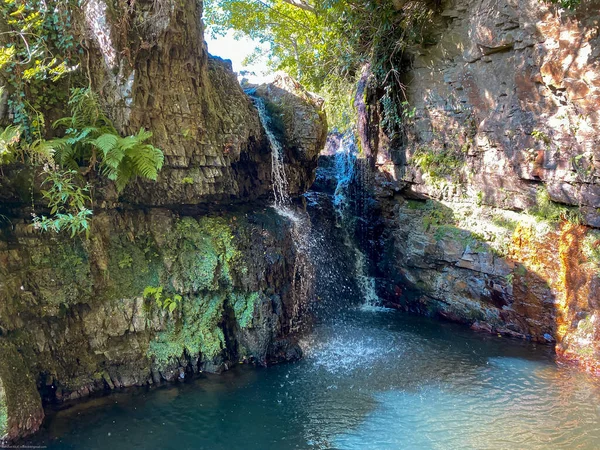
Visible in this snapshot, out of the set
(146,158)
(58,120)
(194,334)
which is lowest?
(194,334)

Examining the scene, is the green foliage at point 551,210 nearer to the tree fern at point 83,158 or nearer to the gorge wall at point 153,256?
the gorge wall at point 153,256

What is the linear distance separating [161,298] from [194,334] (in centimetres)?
80

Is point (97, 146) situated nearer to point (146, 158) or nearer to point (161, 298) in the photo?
point (146, 158)

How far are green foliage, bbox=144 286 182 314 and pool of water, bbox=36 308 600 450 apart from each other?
4.11 feet

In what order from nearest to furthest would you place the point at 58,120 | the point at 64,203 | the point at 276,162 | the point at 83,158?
the point at 58,120 < the point at 64,203 < the point at 83,158 < the point at 276,162

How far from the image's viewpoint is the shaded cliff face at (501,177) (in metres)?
7.08

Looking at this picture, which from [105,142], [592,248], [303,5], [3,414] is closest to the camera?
[3,414]

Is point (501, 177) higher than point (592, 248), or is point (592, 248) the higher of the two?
point (501, 177)

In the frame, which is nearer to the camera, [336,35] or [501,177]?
[501,177]

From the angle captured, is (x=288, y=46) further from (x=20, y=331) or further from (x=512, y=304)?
(x=20, y=331)

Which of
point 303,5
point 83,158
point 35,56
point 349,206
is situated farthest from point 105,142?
point 303,5

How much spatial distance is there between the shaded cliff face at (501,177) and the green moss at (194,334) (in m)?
4.60

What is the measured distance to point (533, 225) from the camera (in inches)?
307

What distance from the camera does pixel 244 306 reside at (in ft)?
24.6
